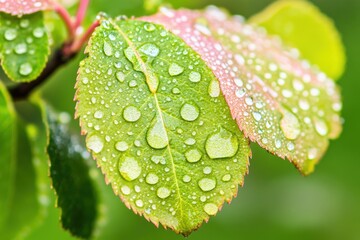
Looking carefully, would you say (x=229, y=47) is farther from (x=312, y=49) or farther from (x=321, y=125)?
(x=312, y=49)

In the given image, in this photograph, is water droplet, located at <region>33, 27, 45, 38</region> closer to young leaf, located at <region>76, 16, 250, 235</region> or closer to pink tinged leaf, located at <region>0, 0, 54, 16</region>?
pink tinged leaf, located at <region>0, 0, 54, 16</region>

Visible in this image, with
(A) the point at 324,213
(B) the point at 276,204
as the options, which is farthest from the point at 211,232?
(A) the point at 324,213

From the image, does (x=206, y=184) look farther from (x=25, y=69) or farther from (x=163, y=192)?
(x=25, y=69)

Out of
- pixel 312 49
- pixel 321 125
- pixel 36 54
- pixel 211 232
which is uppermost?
pixel 36 54

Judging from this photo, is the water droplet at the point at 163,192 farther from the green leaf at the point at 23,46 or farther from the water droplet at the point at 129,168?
the green leaf at the point at 23,46

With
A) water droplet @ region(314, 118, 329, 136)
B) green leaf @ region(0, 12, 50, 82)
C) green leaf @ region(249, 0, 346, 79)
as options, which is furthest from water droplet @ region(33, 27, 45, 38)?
green leaf @ region(249, 0, 346, 79)

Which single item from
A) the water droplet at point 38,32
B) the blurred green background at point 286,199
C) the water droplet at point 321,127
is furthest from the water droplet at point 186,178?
the blurred green background at point 286,199

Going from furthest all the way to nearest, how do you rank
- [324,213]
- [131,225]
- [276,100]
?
[324,213] < [131,225] < [276,100]
